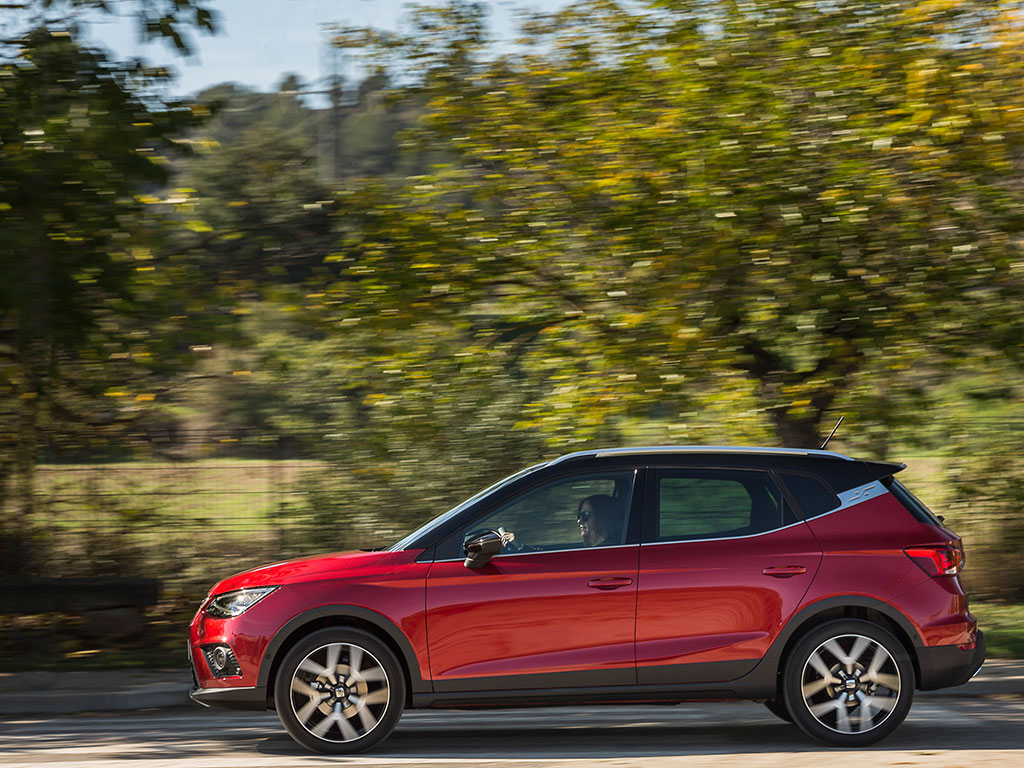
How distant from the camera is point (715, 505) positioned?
662 centimetres

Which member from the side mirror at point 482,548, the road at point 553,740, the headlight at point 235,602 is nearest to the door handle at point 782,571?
the road at point 553,740

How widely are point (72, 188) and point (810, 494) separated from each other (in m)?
6.19

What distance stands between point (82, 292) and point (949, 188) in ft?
24.0

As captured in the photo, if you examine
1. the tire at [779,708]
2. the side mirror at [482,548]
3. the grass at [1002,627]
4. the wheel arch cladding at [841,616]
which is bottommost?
the grass at [1002,627]

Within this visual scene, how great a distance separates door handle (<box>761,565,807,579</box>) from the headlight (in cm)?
266

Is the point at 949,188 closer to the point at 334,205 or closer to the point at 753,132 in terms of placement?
the point at 753,132

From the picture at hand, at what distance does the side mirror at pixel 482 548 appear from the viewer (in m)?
6.29

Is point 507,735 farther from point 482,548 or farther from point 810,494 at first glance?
point 810,494

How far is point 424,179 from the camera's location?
11.0 meters

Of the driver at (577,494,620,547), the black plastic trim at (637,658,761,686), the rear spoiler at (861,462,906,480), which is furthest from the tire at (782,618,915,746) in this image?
the driver at (577,494,620,547)

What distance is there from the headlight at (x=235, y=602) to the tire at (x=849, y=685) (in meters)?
2.88

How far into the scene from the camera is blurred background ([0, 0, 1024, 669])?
982cm

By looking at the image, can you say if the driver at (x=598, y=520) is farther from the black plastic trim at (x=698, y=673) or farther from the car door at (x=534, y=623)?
the black plastic trim at (x=698, y=673)

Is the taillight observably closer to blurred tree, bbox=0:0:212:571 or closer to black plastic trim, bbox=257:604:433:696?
black plastic trim, bbox=257:604:433:696
